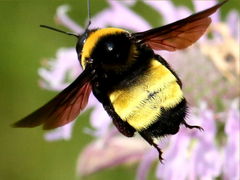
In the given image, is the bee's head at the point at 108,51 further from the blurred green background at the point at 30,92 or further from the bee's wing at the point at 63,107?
the blurred green background at the point at 30,92

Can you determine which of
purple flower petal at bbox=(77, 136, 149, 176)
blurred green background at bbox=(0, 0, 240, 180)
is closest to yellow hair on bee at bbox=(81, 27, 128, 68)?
purple flower petal at bbox=(77, 136, 149, 176)

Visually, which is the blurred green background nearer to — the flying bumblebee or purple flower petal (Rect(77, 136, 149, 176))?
purple flower petal (Rect(77, 136, 149, 176))

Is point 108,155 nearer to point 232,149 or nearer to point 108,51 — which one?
point 232,149

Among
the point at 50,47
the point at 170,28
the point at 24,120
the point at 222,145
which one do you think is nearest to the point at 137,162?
the point at 222,145

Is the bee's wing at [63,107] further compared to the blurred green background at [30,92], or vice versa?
the blurred green background at [30,92]

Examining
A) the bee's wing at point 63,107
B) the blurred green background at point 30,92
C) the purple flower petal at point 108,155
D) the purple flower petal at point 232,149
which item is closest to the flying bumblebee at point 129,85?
the bee's wing at point 63,107

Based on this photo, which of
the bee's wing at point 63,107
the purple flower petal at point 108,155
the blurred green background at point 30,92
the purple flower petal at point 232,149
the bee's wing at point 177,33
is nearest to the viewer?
the bee's wing at point 63,107
